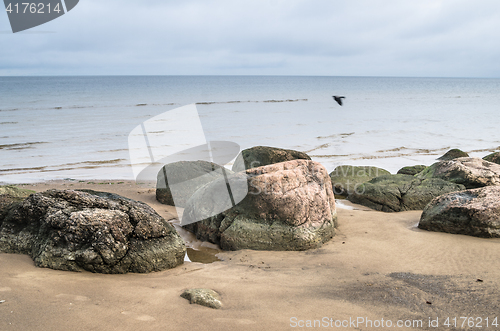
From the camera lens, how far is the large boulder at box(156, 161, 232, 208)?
7.50m

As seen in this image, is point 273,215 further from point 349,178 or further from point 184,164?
point 349,178

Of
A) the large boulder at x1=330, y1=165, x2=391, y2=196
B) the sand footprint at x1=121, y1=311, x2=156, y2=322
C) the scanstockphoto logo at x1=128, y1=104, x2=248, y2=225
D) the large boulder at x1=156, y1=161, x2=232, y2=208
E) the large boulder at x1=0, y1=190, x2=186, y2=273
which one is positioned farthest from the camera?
the large boulder at x1=330, y1=165, x2=391, y2=196

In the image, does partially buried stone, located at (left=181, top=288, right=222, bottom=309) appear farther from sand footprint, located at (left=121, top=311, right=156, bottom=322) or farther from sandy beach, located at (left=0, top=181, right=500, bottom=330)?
sand footprint, located at (left=121, top=311, right=156, bottom=322)

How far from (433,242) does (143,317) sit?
4139 millimetres

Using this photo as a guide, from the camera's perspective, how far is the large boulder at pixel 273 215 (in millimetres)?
5164

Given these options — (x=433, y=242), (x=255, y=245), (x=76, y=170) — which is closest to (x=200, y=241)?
(x=255, y=245)

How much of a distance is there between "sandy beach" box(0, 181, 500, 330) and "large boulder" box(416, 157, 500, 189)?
2.86 meters

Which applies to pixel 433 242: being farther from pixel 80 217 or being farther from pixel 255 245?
pixel 80 217

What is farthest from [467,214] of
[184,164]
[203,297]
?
A: [184,164]

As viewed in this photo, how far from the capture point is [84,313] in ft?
9.44

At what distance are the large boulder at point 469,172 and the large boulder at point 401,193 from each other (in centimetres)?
34

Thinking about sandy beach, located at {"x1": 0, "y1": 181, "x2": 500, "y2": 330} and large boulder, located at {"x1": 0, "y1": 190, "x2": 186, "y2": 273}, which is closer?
sandy beach, located at {"x1": 0, "y1": 181, "x2": 500, "y2": 330}

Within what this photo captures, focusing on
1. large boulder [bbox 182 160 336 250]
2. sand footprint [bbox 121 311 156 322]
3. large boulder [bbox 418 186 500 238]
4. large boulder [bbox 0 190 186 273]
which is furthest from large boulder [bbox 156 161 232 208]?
sand footprint [bbox 121 311 156 322]

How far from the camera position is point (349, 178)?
9.27 metres
